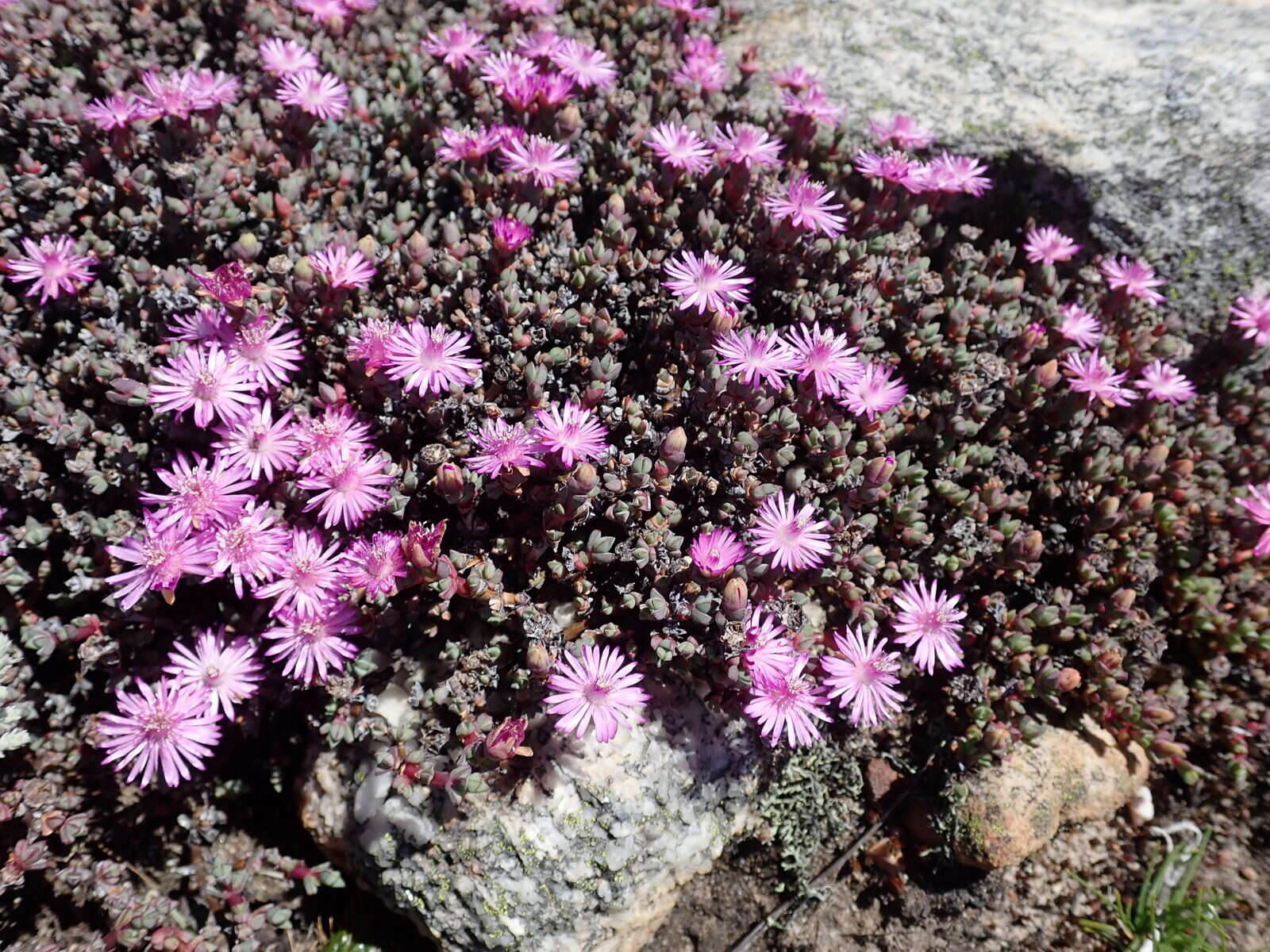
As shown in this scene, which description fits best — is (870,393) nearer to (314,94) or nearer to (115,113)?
(314,94)

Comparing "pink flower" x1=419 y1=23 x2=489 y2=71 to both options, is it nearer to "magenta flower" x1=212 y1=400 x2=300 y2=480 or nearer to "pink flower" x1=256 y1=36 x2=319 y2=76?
"pink flower" x1=256 y1=36 x2=319 y2=76

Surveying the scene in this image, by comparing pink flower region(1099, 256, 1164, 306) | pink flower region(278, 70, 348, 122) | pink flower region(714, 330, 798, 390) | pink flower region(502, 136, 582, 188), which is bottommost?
pink flower region(714, 330, 798, 390)

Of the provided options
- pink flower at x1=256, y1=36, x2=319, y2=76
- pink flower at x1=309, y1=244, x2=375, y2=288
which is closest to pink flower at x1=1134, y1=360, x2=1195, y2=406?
pink flower at x1=309, y1=244, x2=375, y2=288

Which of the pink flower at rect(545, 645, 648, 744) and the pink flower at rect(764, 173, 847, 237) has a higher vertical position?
the pink flower at rect(764, 173, 847, 237)

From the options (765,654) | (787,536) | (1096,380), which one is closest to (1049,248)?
(1096,380)

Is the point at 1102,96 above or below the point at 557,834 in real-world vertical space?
above

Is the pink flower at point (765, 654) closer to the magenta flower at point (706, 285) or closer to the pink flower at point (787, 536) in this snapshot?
the pink flower at point (787, 536)

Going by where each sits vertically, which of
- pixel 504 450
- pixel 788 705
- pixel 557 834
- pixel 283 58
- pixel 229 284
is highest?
pixel 283 58
